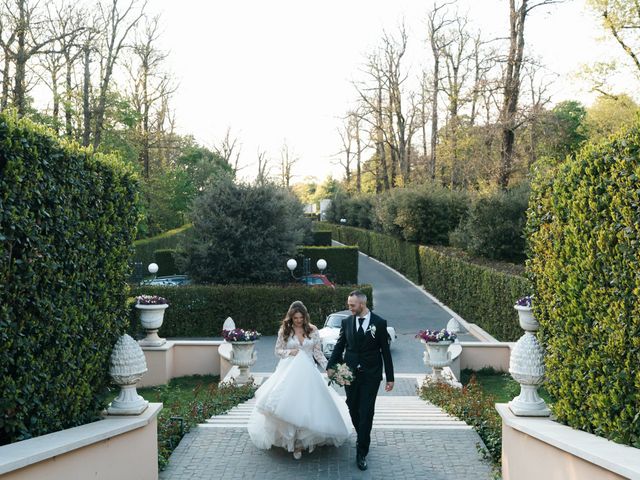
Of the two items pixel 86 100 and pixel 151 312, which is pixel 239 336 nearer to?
pixel 151 312

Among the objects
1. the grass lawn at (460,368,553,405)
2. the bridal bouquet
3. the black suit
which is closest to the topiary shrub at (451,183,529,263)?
the grass lawn at (460,368,553,405)

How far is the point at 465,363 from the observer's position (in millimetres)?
16344

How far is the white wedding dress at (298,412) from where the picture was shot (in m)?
6.90

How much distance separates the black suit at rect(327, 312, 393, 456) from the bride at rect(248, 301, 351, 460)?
32 centimetres

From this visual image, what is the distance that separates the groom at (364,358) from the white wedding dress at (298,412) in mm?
302

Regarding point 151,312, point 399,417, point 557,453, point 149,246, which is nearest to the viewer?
point 557,453

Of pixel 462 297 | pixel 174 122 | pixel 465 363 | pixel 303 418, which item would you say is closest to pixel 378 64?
pixel 174 122

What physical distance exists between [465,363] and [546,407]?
10524 mm

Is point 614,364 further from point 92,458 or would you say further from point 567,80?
point 567,80

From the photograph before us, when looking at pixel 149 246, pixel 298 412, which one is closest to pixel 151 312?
pixel 298 412

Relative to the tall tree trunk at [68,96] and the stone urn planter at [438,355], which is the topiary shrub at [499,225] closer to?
the stone urn planter at [438,355]

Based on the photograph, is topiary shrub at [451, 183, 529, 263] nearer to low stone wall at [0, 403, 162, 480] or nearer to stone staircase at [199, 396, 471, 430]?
stone staircase at [199, 396, 471, 430]

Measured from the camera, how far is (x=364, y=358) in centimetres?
692

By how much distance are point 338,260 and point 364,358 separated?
26.9m
